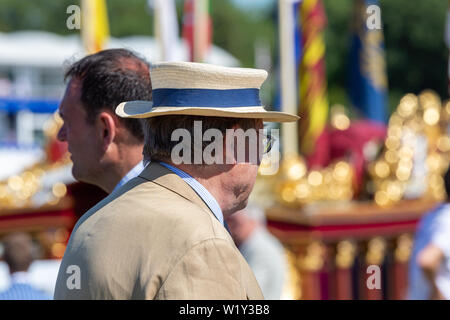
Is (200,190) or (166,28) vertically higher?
(166,28)

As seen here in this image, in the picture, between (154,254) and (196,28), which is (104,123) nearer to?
(154,254)

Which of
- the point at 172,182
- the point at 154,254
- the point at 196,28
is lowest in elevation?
the point at 154,254

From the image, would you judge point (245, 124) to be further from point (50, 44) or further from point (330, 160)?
point (50, 44)

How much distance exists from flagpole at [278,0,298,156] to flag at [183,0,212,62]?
2.86 feet

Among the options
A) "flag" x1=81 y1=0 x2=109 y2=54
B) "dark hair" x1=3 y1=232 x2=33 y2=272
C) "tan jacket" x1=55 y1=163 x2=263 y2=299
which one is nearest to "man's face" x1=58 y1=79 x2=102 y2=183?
"tan jacket" x1=55 y1=163 x2=263 y2=299

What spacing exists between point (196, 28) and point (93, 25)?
1211 mm

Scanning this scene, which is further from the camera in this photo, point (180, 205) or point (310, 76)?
point (310, 76)

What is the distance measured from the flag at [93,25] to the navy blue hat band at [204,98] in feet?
23.5

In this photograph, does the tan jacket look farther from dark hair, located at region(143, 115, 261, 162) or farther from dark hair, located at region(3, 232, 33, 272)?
dark hair, located at region(3, 232, 33, 272)

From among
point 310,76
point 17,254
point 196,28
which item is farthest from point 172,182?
point 196,28

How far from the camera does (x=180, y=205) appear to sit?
1758mm

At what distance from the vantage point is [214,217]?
1798 mm

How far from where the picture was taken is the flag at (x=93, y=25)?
899 centimetres

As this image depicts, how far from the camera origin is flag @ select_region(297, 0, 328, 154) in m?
8.23
